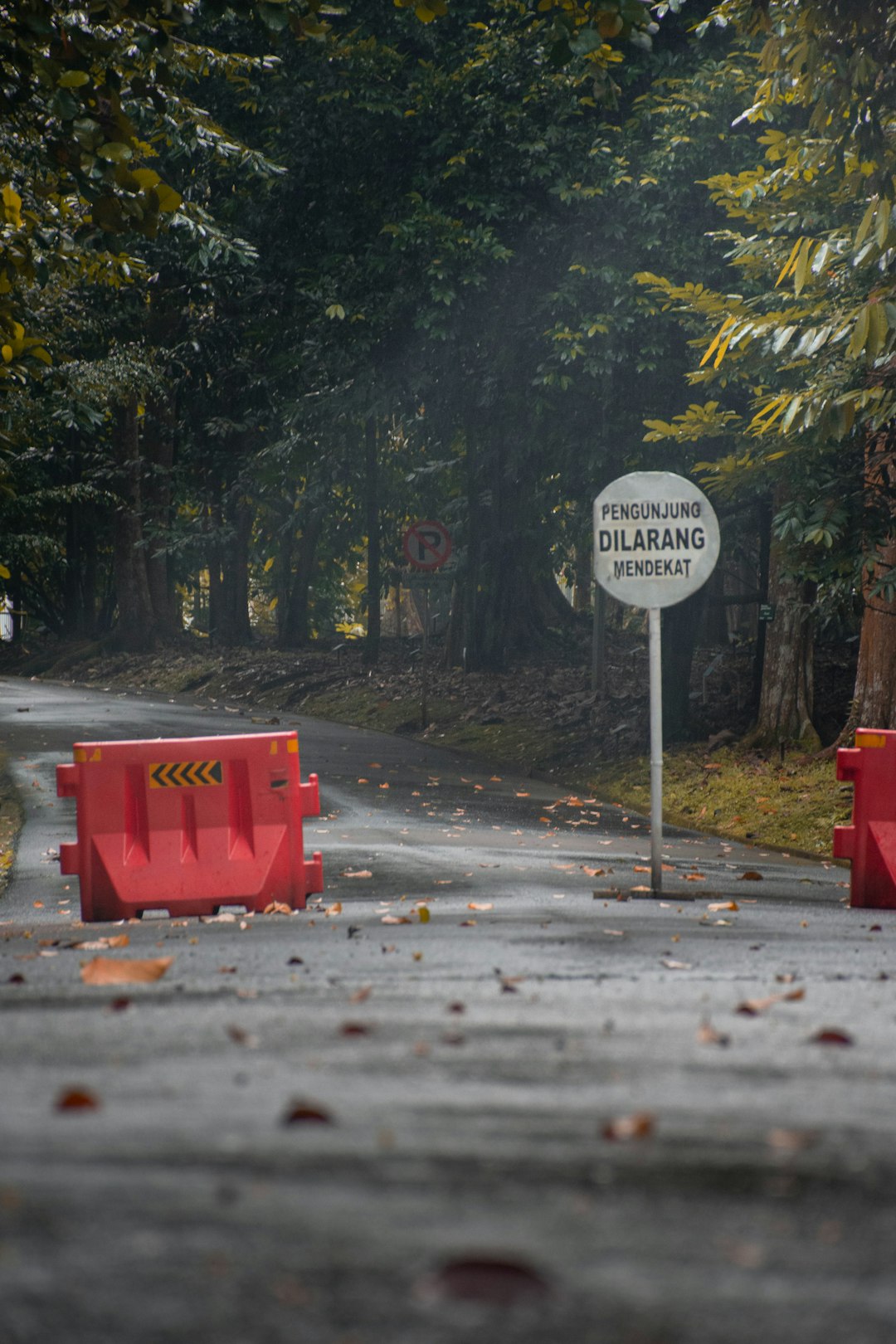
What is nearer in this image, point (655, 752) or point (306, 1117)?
point (306, 1117)

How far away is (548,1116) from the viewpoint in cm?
368

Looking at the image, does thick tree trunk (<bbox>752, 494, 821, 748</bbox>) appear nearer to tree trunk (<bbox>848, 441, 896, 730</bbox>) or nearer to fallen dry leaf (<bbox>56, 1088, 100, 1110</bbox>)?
tree trunk (<bbox>848, 441, 896, 730</bbox>)

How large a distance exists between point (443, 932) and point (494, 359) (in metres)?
18.3

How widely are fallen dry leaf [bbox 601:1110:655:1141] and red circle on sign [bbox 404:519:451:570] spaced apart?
21313 millimetres

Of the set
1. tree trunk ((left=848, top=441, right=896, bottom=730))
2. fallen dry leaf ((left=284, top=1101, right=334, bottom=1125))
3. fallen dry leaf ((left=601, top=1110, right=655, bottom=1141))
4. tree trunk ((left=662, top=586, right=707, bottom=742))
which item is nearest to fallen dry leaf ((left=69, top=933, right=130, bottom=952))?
fallen dry leaf ((left=284, top=1101, right=334, bottom=1125))

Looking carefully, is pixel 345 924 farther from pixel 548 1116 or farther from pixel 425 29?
pixel 425 29

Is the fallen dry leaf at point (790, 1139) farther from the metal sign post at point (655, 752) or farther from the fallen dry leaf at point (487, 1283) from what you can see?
the metal sign post at point (655, 752)

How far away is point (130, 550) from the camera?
4219cm

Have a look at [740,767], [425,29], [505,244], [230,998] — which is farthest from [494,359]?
[230,998]

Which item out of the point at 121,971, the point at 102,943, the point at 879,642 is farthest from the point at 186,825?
the point at 879,642

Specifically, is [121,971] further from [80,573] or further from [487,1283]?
[80,573]

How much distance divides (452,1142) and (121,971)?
10.7 ft

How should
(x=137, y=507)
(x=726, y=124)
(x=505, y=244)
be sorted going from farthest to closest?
(x=137, y=507) < (x=505, y=244) < (x=726, y=124)

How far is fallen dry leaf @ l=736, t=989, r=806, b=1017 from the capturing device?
5.32 m
